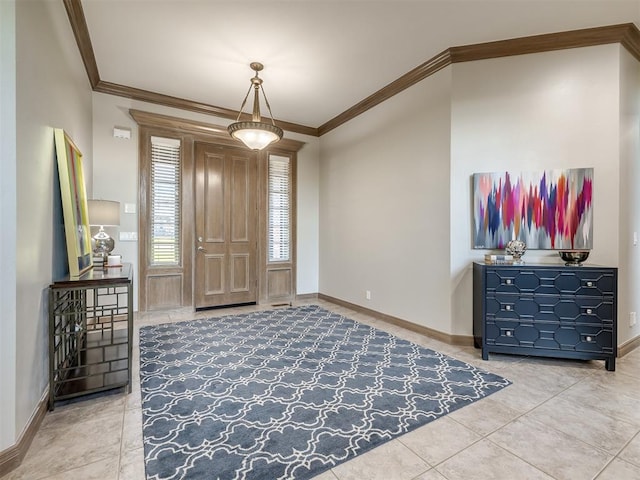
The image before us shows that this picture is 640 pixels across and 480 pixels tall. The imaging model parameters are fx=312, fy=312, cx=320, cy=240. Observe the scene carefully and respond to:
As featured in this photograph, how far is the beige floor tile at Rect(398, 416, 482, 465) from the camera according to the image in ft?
5.42

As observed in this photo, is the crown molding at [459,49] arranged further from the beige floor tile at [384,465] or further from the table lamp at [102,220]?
the beige floor tile at [384,465]

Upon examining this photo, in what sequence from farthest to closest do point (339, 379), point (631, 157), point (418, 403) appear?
1. point (631, 157)
2. point (339, 379)
3. point (418, 403)

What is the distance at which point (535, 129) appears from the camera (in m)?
3.13

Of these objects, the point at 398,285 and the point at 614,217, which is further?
the point at 398,285

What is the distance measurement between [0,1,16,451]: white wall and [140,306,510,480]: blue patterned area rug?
2.25 ft

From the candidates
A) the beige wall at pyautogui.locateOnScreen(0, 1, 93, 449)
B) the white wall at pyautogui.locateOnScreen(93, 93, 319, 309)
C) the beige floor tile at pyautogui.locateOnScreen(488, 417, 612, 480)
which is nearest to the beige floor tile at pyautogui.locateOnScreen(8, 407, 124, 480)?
the beige wall at pyautogui.locateOnScreen(0, 1, 93, 449)

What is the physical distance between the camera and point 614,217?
2.91 m

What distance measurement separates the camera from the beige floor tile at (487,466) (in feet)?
4.93

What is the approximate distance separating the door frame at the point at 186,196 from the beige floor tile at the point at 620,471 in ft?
14.7

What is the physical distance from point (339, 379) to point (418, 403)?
0.64 meters

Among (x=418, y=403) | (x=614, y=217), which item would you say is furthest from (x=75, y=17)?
(x=614, y=217)

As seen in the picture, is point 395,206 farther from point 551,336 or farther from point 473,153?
point 551,336

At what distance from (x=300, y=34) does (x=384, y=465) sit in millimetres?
3513

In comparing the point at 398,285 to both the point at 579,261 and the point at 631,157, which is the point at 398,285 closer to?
the point at 579,261
